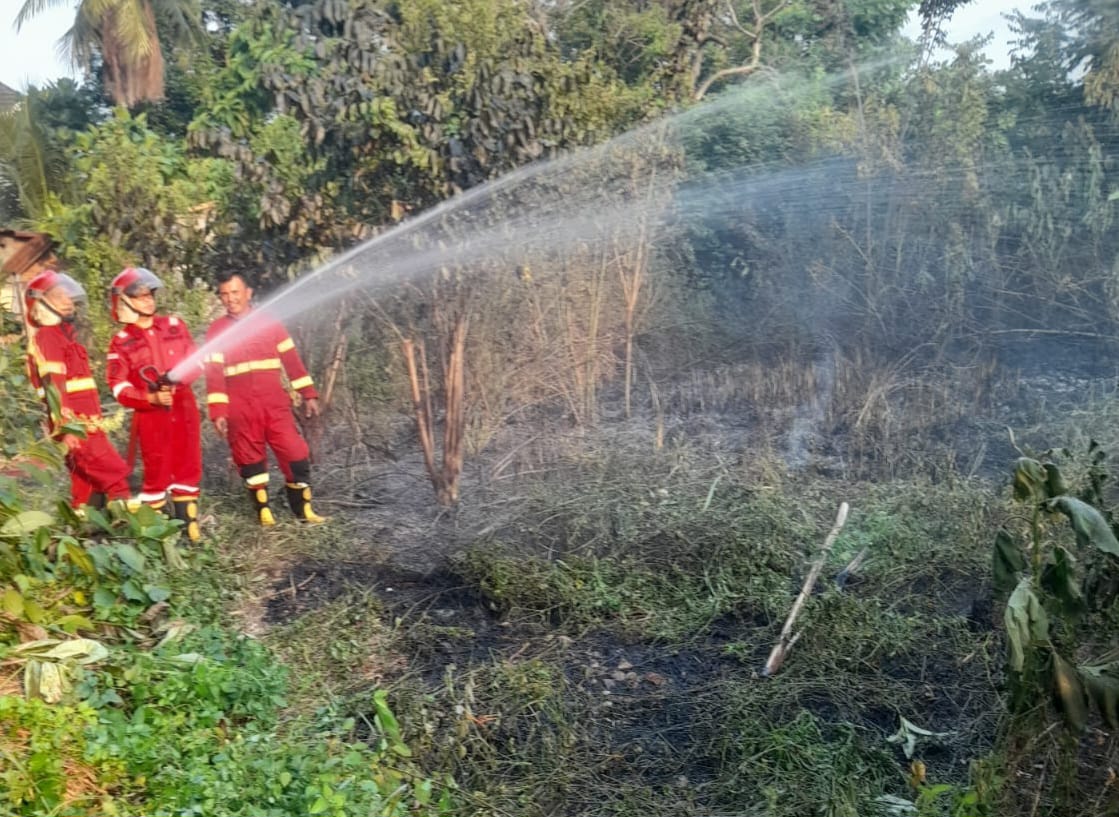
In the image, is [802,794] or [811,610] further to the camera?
[811,610]

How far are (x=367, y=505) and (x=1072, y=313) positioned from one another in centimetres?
615

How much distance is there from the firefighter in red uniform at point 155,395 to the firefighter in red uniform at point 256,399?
19 centimetres

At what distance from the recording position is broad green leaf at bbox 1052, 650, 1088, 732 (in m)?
2.95

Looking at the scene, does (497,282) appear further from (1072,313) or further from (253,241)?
(1072,313)

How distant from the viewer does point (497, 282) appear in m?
7.52

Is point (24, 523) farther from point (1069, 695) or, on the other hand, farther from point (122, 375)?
point (1069, 695)

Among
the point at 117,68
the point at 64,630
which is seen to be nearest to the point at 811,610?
the point at 64,630

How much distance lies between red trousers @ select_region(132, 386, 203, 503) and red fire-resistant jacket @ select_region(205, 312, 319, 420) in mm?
185

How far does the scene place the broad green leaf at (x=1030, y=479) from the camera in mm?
3158

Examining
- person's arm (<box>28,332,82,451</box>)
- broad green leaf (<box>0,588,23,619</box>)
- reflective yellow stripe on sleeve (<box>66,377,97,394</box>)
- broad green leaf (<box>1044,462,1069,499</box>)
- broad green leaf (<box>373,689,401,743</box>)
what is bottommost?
broad green leaf (<box>373,689,401,743</box>)

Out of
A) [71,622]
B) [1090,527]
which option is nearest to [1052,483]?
[1090,527]

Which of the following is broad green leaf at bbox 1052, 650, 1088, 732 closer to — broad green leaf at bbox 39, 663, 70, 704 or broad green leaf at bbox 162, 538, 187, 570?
broad green leaf at bbox 39, 663, 70, 704

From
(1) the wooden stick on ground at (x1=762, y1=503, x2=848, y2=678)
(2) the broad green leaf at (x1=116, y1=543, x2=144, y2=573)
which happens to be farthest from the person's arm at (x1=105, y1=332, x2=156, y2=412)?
(1) the wooden stick on ground at (x1=762, y1=503, x2=848, y2=678)

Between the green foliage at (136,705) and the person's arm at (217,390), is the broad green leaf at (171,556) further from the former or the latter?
the person's arm at (217,390)
